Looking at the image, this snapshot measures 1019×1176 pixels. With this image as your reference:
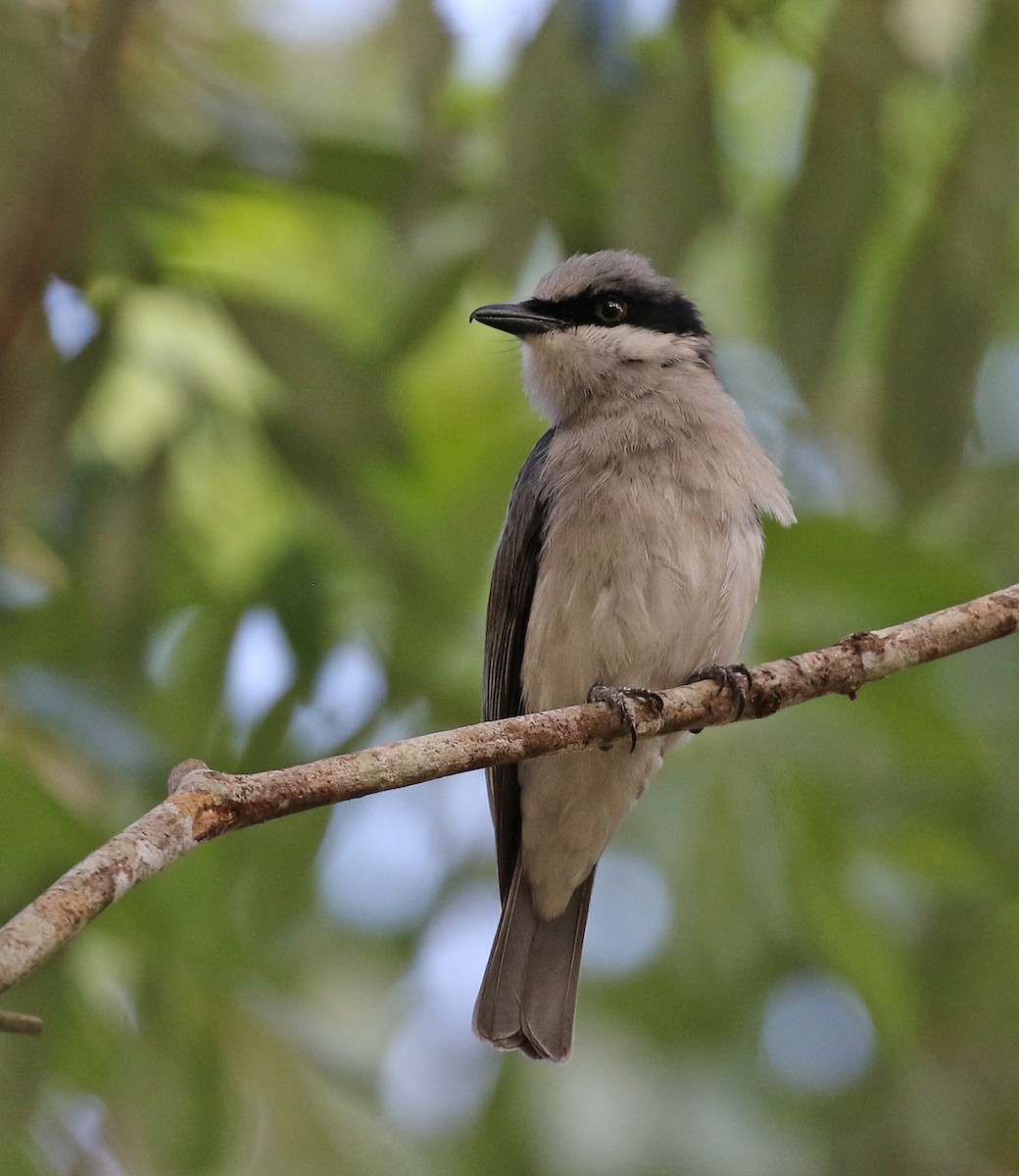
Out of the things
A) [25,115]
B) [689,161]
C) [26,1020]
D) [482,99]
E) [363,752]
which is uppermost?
[482,99]

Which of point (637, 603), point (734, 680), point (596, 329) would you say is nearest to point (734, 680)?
point (734, 680)

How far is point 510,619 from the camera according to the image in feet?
13.4

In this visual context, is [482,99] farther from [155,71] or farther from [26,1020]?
[26,1020]

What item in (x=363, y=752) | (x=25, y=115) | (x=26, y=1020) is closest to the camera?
(x=26, y=1020)

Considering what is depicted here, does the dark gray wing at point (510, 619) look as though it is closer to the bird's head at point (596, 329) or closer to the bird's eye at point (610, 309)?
the bird's head at point (596, 329)

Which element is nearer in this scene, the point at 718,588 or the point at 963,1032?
the point at 718,588

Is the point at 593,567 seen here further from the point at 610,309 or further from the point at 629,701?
the point at 610,309

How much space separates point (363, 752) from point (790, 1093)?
11.3 feet

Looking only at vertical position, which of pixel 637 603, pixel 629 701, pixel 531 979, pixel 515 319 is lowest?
pixel 531 979

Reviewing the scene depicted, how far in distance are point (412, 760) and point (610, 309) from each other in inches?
93.4

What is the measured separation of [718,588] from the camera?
3793mm

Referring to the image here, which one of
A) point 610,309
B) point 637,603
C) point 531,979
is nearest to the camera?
point 637,603

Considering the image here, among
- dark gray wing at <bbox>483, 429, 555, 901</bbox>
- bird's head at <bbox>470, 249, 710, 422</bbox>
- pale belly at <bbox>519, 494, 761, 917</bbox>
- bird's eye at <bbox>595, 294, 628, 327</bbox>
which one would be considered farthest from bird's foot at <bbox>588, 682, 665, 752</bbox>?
bird's eye at <bbox>595, 294, 628, 327</bbox>

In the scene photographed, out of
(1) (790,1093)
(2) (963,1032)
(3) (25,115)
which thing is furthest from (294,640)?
(2) (963,1032)
